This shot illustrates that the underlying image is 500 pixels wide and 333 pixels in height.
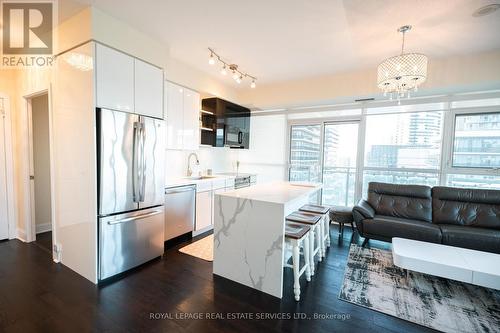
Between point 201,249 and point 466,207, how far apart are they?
4035 millimetres

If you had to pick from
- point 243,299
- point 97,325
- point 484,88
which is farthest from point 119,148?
point 484,88

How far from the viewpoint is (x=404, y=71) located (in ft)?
7.84

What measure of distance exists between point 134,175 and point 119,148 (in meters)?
0.34

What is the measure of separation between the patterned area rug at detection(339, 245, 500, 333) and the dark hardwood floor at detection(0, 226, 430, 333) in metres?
0.15

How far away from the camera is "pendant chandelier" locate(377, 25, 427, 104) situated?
237cm

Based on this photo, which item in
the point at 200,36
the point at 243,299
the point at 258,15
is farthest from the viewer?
the point at 200,36

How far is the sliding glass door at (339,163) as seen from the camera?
462 centimetres

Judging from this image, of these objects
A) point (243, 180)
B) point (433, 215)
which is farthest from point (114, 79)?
point (433, 215)

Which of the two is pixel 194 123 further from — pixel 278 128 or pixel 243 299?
pixel 243 299

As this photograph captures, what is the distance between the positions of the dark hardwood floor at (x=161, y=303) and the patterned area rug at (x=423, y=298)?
149 millimetres

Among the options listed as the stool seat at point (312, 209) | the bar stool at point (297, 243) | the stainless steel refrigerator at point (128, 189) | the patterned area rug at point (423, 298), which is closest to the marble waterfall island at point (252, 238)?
the bar stool at point (297, 243)

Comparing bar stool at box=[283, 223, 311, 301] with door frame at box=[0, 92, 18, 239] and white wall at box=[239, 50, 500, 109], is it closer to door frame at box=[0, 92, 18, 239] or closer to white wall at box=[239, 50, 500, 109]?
white wall at box=[239, 50, 500, 109]

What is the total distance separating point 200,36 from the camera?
→ 2863mm

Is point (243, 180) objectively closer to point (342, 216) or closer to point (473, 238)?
point (342, 216)
